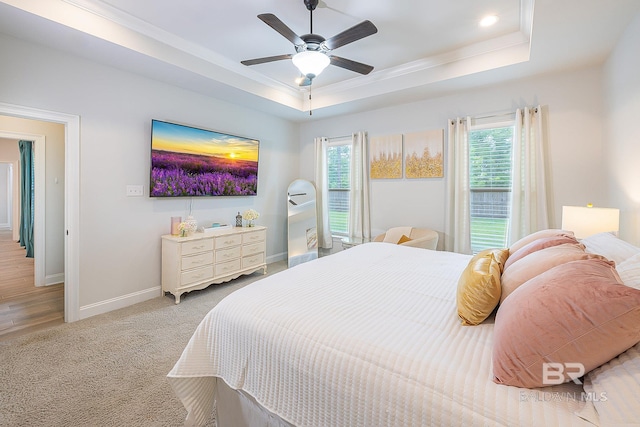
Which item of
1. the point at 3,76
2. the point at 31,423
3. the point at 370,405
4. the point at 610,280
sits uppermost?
the point at 3,76

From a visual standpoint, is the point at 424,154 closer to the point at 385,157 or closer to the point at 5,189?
the point at 385,157

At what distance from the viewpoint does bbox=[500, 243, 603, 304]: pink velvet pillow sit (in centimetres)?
113

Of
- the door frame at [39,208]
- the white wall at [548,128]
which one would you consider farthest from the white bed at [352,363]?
the door frame at [39,208]

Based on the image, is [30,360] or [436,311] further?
[30,360]

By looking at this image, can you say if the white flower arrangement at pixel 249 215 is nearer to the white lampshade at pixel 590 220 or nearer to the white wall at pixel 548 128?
the white wall at pixel 548 128

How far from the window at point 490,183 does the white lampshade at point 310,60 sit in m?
2.36

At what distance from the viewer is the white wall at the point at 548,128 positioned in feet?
9.77

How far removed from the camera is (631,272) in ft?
3.28

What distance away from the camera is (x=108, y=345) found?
2.37 meters

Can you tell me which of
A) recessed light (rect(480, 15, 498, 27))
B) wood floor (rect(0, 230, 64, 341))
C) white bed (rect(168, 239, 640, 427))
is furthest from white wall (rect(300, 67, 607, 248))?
wood floor (rect(0, 230, 64, 341))

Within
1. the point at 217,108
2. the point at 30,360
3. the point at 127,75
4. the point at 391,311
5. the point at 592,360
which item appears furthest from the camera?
the point at 217,108

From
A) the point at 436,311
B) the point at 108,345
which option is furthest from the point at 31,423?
the point at 436,311

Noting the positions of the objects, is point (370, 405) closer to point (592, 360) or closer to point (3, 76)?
point (592, 360)

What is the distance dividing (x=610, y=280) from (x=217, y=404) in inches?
71.0
